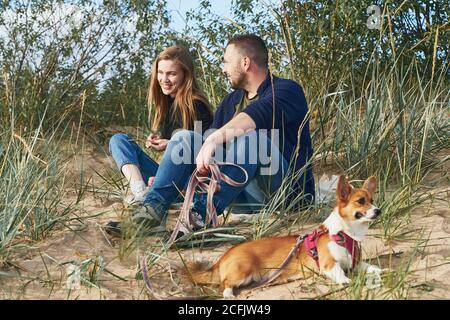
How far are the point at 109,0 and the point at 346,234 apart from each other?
469cm

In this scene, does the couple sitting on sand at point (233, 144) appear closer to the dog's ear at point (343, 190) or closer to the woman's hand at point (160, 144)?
the woman's hand at point (160, 144)

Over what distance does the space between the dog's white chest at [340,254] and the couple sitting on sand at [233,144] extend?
0.86 metres

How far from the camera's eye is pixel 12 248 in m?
3.48

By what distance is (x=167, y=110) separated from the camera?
4.84 meters

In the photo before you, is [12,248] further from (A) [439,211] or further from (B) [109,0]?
(B) [109,0]

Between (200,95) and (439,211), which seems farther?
(200,95)

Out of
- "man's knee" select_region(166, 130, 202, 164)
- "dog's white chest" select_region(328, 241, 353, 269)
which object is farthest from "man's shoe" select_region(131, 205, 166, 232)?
"dog's white chest" select_region(328, 241, 353, 269)

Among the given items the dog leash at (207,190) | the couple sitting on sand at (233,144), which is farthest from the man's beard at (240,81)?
the dog leash at (207,190)

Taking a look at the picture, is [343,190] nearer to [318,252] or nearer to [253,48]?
[318,252]

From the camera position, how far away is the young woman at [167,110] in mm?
4508

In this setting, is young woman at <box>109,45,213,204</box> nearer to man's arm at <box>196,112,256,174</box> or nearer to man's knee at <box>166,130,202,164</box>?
man's knee at <box>166,130,202,164</box>

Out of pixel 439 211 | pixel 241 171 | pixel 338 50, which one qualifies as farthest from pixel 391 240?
pixel 338 50

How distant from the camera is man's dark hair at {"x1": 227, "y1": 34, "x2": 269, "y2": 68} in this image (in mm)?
4184
